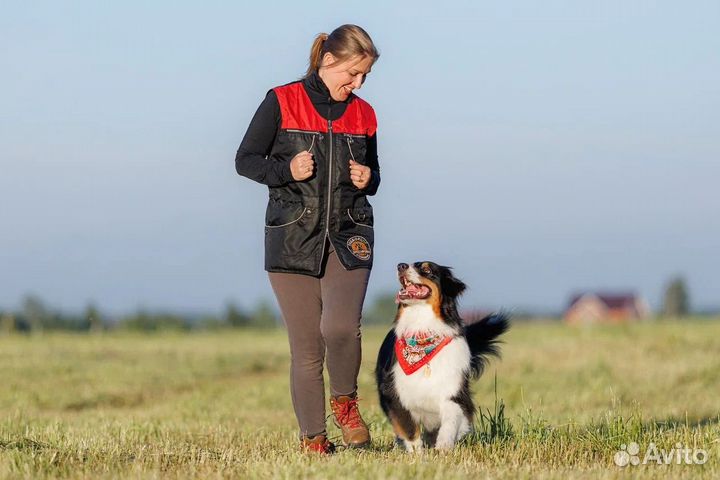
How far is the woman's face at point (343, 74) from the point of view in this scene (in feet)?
19.8

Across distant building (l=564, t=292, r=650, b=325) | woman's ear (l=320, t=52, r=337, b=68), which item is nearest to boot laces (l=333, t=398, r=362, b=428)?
woman's ear (l=320, t=52, r=337, b=68)

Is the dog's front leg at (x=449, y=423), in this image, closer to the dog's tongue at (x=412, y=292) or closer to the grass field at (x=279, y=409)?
the grass field at (x=279, y=409)

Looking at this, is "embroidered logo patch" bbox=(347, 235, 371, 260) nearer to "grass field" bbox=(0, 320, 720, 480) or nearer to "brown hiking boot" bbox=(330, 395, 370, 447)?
"brown hiking boot" bbox=(330, 395, 370, 447)

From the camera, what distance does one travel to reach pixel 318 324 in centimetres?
628

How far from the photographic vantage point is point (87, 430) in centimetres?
786

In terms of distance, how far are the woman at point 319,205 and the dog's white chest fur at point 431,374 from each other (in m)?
0.50

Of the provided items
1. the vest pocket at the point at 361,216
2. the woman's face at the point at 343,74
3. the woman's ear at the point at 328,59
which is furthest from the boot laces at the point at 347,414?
the woman's ear at the point at 328,59

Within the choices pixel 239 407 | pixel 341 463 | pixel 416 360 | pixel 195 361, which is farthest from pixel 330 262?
pixel 195 361

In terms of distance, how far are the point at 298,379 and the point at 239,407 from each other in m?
5.78

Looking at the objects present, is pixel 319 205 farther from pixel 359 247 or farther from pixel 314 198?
pixel 359 247

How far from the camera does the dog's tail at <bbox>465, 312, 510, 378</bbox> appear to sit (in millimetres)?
7172

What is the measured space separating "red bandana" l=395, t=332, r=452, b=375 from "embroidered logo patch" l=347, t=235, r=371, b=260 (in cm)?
76

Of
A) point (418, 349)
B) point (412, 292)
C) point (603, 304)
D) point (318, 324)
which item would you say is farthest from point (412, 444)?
point (603, 304)

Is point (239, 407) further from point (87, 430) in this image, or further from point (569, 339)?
point (569, 339)
